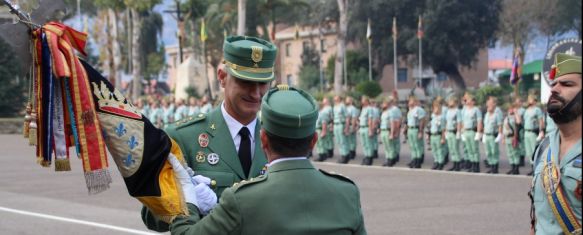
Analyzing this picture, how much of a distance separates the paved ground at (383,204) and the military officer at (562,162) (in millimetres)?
5047

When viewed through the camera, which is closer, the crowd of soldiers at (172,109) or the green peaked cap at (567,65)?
the green peaked cap at (567,65)

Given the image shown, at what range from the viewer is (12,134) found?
124 ft

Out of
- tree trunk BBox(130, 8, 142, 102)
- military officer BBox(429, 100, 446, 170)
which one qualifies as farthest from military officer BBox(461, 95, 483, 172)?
tree trunk BBox(130, 8, 142, 102)

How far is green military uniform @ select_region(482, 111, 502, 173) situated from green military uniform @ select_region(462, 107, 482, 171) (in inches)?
9.4

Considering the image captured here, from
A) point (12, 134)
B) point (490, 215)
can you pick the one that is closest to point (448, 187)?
point (490, 215)

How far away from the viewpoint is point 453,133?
1842cm

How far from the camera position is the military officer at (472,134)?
705 inches

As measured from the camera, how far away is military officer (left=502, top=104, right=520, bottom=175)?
17172 millimetres

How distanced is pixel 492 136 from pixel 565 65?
43.4 ft

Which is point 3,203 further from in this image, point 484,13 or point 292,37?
point 292,37

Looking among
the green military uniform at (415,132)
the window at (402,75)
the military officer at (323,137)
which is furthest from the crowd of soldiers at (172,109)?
the window at (402,75)

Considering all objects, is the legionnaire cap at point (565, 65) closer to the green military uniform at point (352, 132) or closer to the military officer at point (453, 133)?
the military officer at point (453, 133)

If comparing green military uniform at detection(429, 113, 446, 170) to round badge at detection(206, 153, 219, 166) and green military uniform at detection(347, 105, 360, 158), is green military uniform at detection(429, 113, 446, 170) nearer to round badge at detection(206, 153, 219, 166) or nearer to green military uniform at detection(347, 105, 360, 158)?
green military uniform at detection(347, 105, 360, 158)

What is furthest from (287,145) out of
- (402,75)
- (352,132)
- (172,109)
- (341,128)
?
(402,75)
